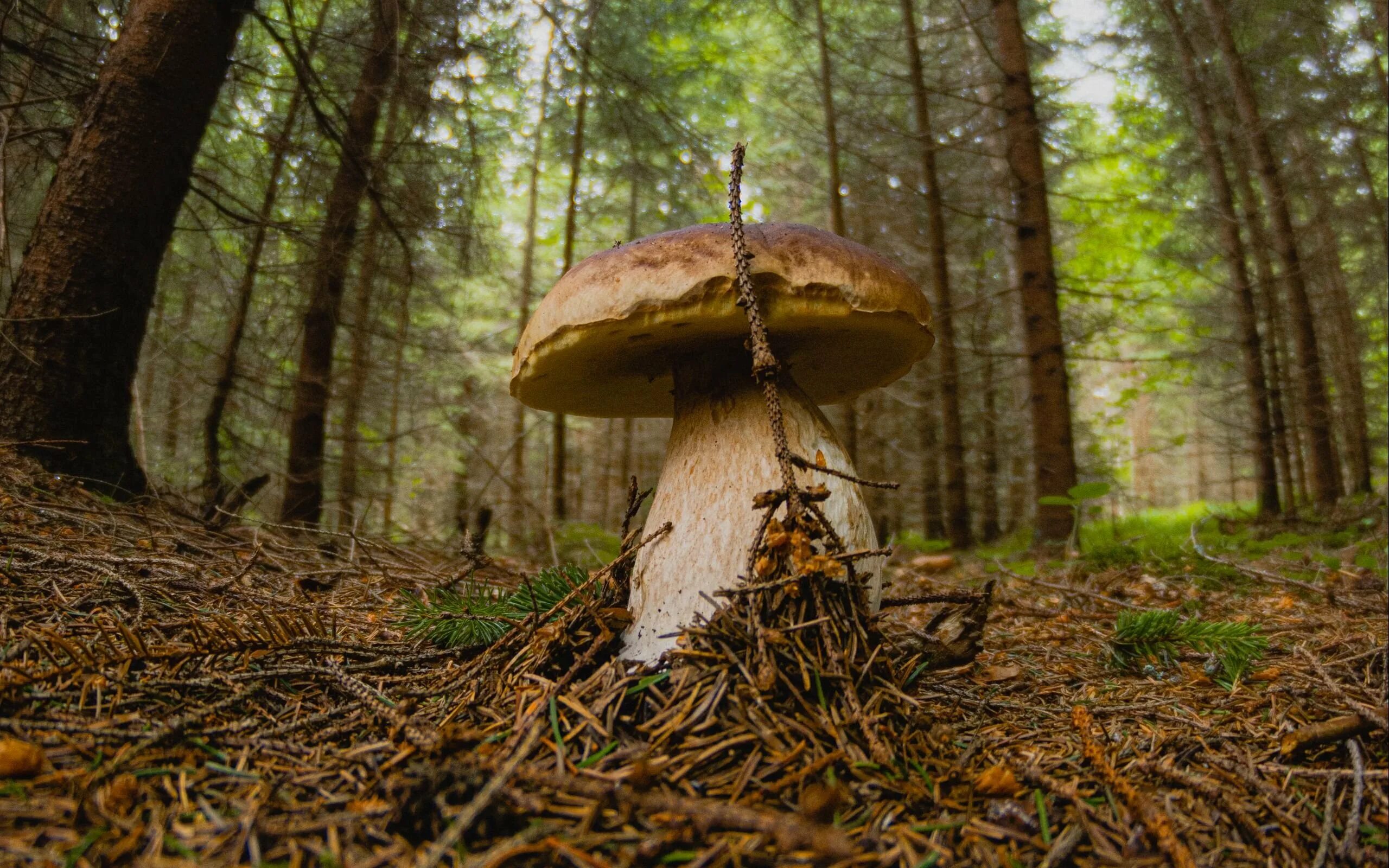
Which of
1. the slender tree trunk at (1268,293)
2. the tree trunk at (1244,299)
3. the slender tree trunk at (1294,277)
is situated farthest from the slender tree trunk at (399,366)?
the slender tree trunk at (1294,277)

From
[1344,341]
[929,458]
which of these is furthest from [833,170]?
[1344,341]

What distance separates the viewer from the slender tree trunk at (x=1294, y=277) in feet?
26.4

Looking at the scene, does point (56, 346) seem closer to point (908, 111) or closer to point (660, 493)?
point (660, 493)

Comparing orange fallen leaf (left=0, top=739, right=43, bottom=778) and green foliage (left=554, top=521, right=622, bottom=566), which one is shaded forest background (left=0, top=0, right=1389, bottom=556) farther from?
orange fallen leaf (left=0, top=739, right=43, bottom=778)

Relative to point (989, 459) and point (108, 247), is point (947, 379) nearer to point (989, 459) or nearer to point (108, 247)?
point (989, 459)

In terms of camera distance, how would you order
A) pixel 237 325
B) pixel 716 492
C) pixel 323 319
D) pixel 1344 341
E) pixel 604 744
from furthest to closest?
pixel 1344 341, pixel 323 319, pixel 237 325, pixel 716 492, pixel 604 744

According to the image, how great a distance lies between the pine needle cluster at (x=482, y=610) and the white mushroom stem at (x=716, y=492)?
23 cm

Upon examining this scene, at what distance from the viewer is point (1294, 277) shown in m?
8.13

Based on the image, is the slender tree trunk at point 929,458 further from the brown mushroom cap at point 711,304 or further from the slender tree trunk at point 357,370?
the brown mushroom cap at point 711,304

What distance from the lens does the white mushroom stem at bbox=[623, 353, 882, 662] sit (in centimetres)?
184

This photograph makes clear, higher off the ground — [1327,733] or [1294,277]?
[1294,277]

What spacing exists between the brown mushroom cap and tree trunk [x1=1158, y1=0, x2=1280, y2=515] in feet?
24.7

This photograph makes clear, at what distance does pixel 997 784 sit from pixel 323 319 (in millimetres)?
5845

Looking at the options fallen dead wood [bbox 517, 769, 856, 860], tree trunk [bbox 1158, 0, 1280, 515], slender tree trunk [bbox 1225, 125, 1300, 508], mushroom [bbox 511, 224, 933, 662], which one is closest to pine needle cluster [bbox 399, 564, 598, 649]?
mushroom [bbox 511, 224, 933, 662]
